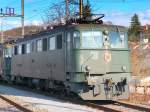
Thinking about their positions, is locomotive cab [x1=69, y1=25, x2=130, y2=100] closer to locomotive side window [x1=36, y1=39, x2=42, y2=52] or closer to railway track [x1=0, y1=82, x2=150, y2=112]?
railway track [x1=0, y1=82, x2=150, y2=112]

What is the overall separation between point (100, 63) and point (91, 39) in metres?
1.03

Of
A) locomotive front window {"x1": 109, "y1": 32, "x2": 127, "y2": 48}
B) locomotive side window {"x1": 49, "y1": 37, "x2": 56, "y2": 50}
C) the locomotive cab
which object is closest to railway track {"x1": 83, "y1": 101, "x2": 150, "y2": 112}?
the locomotive cab

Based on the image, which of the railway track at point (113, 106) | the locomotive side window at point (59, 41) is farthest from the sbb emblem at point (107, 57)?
the locomotive side window at point (59, 41)

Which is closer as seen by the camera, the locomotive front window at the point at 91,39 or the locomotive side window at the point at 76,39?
the locomotive side window at the point at 76,39

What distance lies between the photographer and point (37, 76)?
79.4 feet

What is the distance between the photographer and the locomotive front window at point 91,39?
18.8 metres

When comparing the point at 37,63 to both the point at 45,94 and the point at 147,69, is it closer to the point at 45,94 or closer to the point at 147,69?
the point at 45,94

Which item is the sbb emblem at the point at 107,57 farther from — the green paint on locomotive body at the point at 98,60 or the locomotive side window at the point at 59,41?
the locomotive side window at the point at 59,41

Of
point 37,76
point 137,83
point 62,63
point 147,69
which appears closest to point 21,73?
point 37,76

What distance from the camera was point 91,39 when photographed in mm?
18938

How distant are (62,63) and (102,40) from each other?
201 centimetres

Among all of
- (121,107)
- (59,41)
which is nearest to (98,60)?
(59,41)

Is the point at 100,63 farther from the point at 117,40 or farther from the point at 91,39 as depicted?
the point at 117,40

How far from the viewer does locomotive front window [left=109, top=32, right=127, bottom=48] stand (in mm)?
19266
